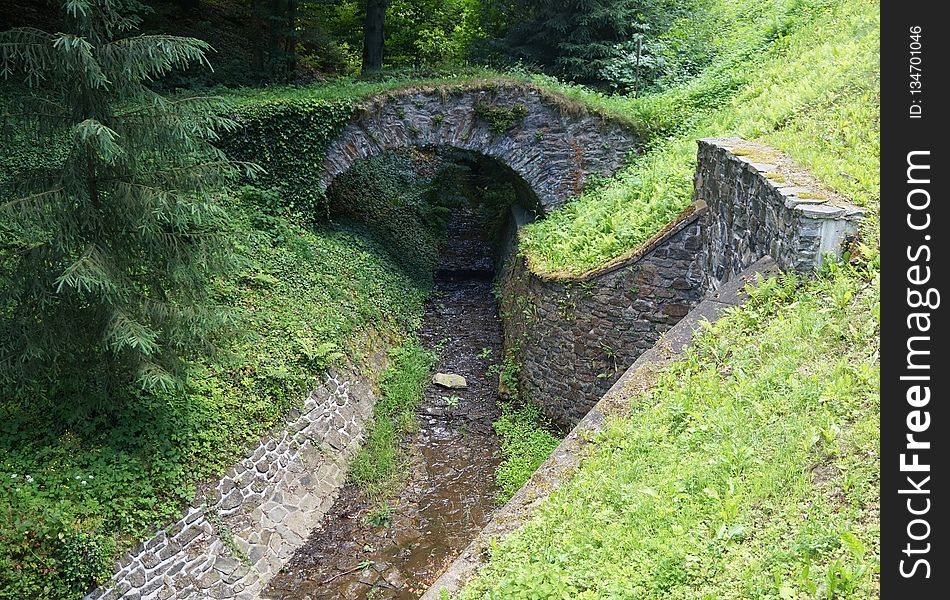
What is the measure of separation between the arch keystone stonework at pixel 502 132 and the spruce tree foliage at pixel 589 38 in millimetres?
3260

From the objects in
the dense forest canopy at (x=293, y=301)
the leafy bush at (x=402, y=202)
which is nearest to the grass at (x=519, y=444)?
the dense forest canopy at (x=293, y=301)

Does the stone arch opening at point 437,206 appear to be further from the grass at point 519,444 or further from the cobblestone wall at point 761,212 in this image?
the cobblestone wall at point 761,212

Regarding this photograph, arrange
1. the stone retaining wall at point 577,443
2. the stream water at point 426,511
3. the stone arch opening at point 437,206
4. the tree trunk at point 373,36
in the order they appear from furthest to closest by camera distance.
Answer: the tree trunk at point 373,36
the stone arch opening at point 437,206
the stream water at point 426,511
the stone retaining wall at point 577,443

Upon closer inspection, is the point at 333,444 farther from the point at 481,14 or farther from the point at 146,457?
the point at 481,14

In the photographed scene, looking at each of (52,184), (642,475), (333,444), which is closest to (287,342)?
(333,444)

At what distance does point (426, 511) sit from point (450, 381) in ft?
11.2

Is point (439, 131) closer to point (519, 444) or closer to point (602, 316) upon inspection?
point (602, 316)

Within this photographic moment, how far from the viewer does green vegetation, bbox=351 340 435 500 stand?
9.45 meters

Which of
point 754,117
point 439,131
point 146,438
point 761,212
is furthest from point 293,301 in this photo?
point 754,117

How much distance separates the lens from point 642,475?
15.7 feet

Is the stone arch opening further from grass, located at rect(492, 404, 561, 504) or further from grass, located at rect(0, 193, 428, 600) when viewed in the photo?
grass, located at rect(492, 404, 561, 504)

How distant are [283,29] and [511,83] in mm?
6653

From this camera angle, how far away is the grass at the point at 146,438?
6.30 m

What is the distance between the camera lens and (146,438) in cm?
745
